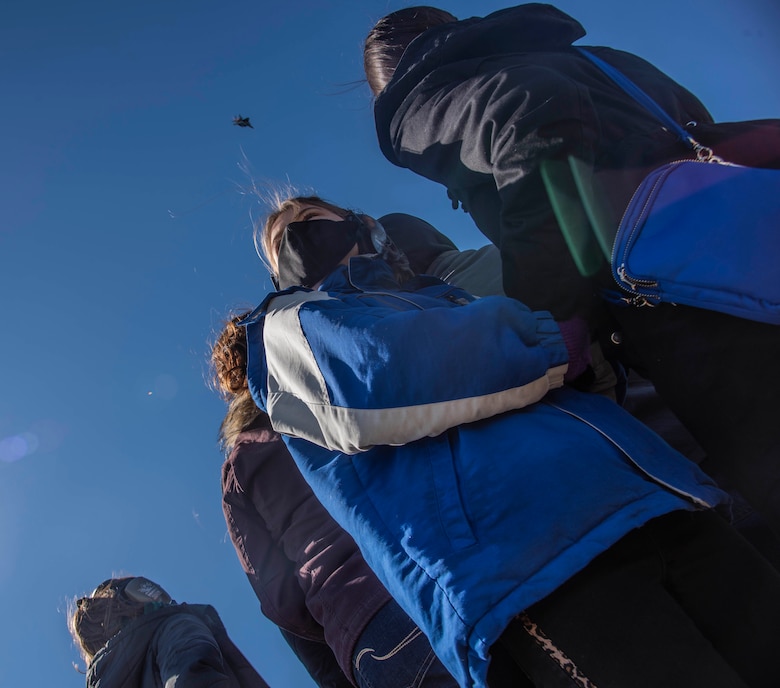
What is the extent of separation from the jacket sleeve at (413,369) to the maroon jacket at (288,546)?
98 centimetres

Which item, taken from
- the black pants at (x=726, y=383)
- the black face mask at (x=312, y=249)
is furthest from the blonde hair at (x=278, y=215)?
the black pants at (x=726, y=383)

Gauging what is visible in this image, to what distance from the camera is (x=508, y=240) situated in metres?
1.65

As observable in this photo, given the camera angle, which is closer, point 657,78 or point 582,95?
point 582,95

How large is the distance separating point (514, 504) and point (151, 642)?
3.24m

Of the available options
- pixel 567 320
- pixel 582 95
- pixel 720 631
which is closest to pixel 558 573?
pixel 720 631

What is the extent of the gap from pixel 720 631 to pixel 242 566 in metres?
2.09

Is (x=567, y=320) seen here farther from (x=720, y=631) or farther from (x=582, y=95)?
(x=720, y=631)

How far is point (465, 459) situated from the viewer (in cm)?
132

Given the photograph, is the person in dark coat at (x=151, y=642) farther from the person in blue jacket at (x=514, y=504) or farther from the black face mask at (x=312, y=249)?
the black face mask at (x=312, y=249)

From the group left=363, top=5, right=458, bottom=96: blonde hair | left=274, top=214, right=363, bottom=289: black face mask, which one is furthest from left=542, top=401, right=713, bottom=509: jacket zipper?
left=363, top=5, right=458, bottom=96: blonde hair

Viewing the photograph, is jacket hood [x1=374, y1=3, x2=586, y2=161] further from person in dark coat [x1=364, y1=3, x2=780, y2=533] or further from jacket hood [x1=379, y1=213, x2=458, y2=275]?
jacket hood [x1=379, y1=213, x2=458, y2=275]

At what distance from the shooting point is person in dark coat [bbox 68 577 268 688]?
290 centimetres

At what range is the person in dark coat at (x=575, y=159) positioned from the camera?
1339 millimetres

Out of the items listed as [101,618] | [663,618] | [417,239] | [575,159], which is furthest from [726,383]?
[101,618]
